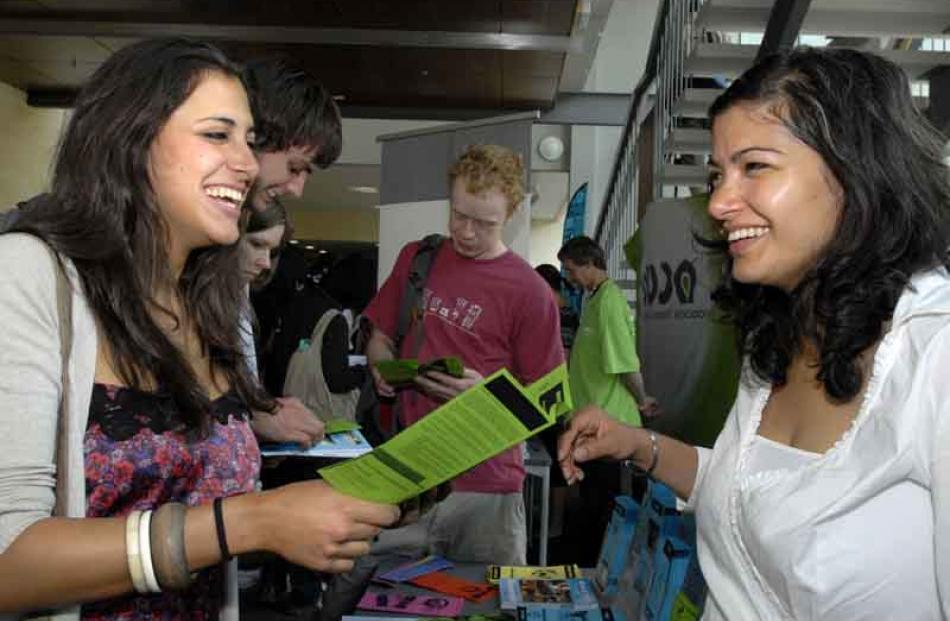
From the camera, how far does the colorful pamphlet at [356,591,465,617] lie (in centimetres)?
186

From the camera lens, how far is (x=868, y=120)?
4.03 ft

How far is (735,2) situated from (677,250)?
2.08m

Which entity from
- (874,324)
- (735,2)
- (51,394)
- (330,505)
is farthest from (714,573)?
(735,2)

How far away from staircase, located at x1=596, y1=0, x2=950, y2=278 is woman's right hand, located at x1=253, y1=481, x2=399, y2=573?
7.10 ft

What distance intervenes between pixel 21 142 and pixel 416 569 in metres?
8.59

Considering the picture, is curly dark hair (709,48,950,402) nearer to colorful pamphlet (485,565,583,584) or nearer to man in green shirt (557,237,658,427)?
colorful pamphlet (485,565,583,584)

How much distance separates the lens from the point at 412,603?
190 cm

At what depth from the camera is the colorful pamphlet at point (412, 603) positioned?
186cm

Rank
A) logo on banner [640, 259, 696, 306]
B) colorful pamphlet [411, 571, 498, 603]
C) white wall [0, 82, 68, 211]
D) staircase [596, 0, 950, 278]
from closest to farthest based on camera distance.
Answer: colorful pamphlet [411, 571, 498, 603], logo on banner [640, 259, 696, 306], staircase [596, 0, 950, 278], white wall [0, 82, 68, 211]

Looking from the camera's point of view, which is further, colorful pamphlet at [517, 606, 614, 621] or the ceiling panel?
the ceiling panel

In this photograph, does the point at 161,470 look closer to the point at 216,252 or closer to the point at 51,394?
the point at 51,394

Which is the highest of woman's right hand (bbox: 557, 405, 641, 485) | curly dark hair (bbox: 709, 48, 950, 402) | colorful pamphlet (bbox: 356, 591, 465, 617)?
curly dark hair (bbox: 709, 48, 950, 402)

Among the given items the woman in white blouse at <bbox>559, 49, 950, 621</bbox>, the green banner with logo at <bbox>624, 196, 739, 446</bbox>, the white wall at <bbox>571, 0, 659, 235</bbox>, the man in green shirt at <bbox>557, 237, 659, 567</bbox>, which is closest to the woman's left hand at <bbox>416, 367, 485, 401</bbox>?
the green banner with logo at <bbox>624, 196, 739, 446</bbox>

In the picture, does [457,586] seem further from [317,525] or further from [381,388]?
[317,525]
